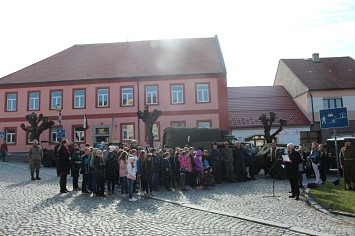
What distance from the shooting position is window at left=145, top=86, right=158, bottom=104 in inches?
1257

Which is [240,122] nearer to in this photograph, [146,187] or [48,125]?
[48,125]

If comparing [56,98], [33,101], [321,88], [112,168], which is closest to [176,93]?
[56,98]

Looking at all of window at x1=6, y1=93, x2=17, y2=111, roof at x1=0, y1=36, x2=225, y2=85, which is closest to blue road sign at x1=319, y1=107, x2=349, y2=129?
roof at x1=0, y1=36, x2=225, y2=85

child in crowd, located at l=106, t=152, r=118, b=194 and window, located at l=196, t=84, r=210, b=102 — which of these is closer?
child in crowd, located at l=106, t=152, r=118, b=194

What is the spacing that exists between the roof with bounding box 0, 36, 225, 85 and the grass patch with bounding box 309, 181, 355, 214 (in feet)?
67.8

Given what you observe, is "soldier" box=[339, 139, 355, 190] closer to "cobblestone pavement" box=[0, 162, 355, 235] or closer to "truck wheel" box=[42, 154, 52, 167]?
"cobblestone pavement" box=[0, 162, 355, 235]

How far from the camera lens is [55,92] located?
32.6 meters

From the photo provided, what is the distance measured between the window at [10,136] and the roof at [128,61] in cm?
500

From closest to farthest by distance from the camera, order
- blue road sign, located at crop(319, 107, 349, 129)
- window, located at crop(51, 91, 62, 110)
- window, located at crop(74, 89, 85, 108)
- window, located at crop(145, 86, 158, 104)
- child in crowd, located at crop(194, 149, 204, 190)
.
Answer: blue road sign, located at crop(319, 107, 349, 129) < child in crowd, located at crop(194, 149, 204, 190) < window, located at crop(145, 86, 158, 104) < window, located at crop(74, 89, 85, 108) < window, located at crop(51, 91, 62, 110)

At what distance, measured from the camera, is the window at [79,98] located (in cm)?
3225

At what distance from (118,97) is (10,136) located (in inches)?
460

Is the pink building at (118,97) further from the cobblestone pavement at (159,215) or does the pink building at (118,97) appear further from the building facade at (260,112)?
the cobblestone pavement at (159,215)

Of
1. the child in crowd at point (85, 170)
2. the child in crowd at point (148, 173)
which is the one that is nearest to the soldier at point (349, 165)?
the child in crowd at point (148, 173)

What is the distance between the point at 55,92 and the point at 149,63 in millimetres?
9953
